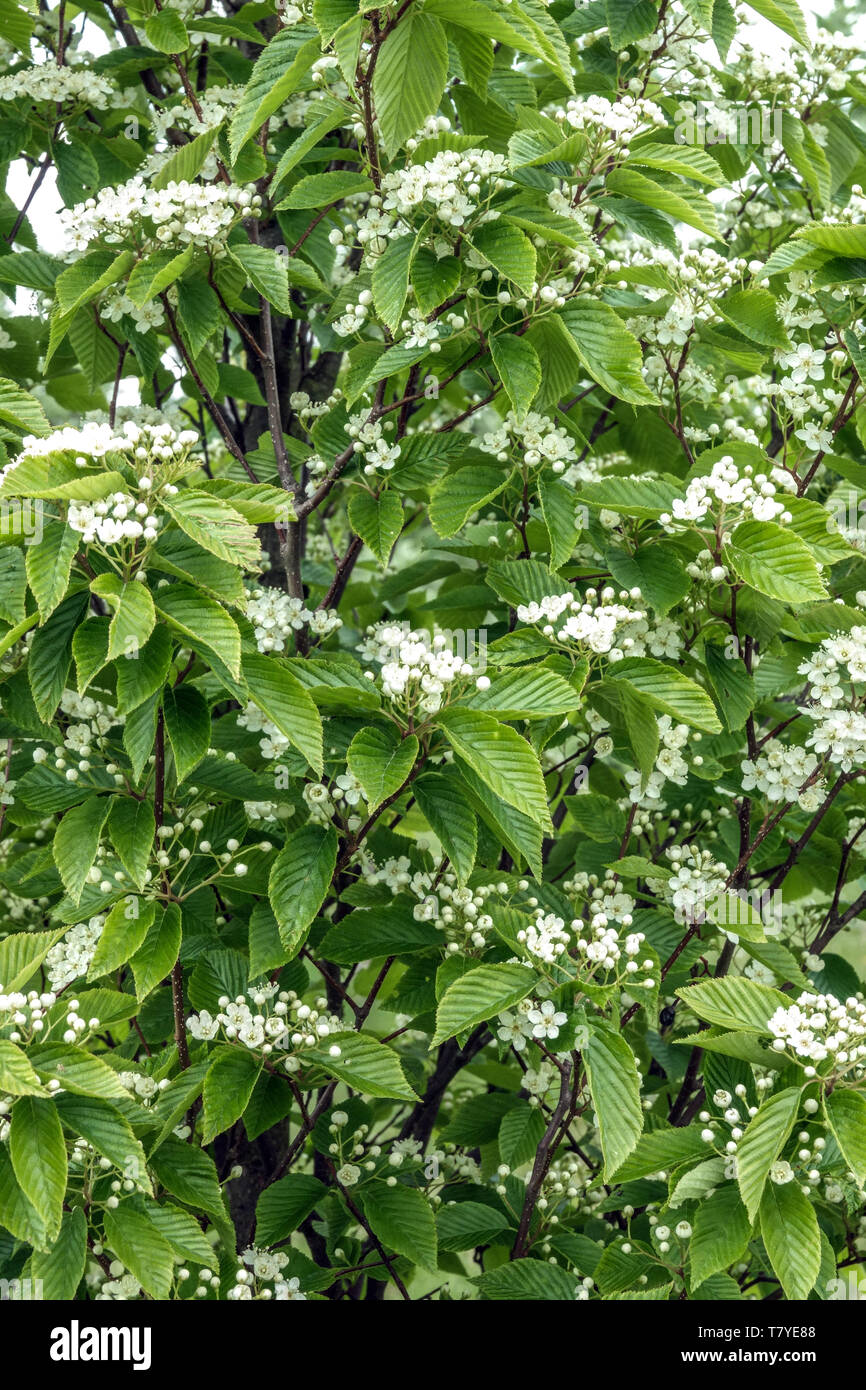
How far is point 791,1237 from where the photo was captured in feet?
9.48

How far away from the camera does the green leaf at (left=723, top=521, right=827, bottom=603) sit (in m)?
3.15

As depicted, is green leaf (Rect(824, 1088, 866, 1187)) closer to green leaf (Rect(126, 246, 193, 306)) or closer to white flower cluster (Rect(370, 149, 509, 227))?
white flower cluster (Rect(370, 149, 509, 227))

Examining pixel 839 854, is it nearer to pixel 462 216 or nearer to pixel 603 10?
pixel 462 216

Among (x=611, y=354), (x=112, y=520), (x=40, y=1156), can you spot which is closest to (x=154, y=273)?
(x=112, y=520)

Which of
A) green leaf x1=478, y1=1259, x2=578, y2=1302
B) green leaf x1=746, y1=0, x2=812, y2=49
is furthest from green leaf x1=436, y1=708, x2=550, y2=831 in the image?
green leaf x1=746, y1=0, x2=812, y2=49

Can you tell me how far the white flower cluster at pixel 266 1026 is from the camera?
312cm

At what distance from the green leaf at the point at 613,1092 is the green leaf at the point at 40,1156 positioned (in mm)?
1080

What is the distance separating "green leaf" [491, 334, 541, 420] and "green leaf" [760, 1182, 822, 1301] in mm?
1857

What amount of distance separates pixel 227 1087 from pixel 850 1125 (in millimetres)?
1342

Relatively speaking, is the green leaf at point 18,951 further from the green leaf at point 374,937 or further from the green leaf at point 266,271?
the green leaf at point 266,271

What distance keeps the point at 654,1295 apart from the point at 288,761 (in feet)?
4.88

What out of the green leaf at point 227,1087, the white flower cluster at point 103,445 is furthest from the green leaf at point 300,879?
the white flower cluster at point 103,445

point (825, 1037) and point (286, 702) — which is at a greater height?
point (286, 702)

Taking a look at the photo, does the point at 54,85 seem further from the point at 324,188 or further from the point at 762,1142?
the point at 762,1142
